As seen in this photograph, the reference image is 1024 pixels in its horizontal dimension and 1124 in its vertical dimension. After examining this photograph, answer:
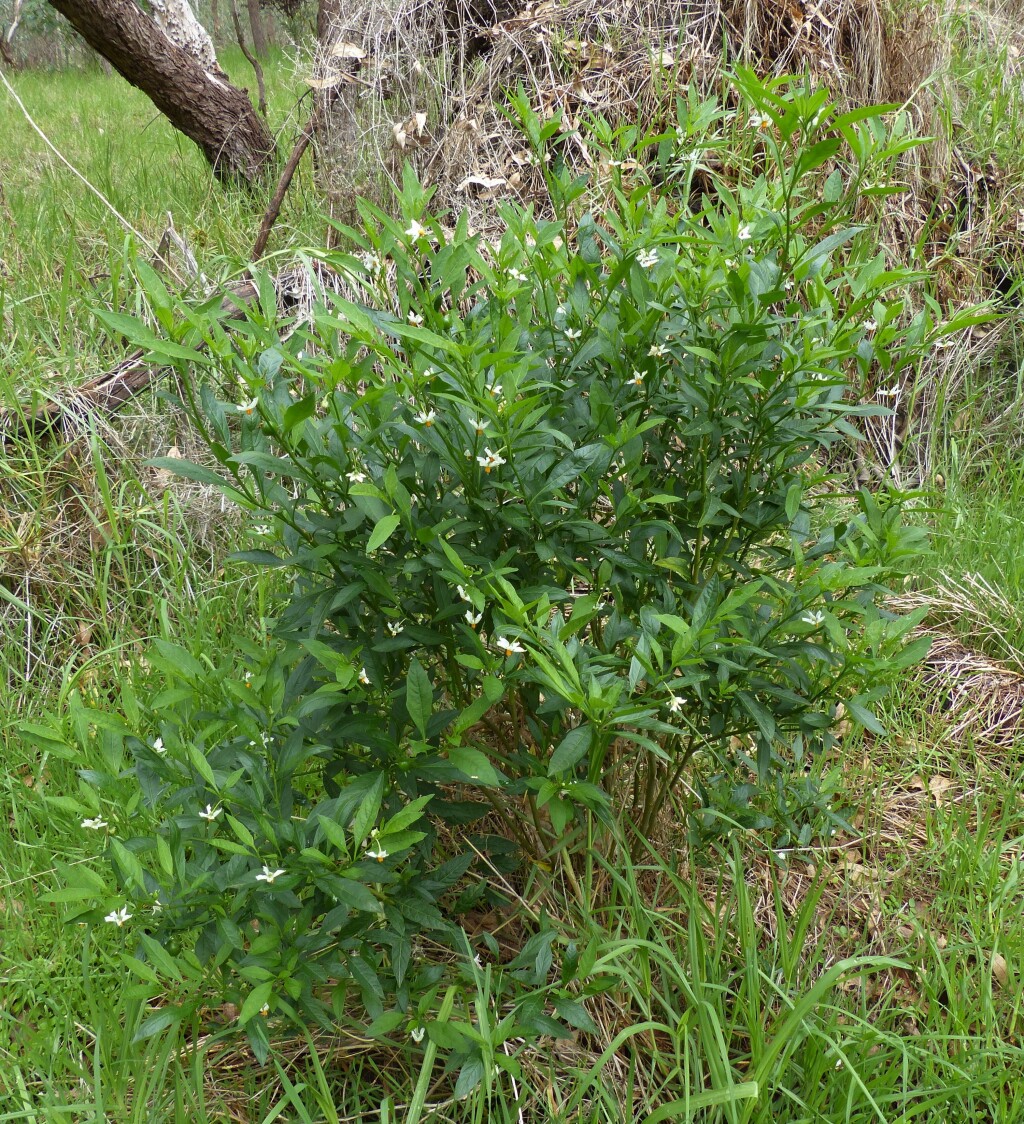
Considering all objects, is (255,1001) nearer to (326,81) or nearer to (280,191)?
(280,191)

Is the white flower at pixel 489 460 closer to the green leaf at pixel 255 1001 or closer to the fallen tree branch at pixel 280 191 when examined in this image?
the green leaf at pixel 255 1001

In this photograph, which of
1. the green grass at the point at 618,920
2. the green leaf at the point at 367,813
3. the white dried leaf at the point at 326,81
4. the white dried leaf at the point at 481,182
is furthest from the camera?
the white dried leaf at the point at 326,81

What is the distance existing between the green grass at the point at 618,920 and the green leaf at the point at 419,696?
17.9 inches

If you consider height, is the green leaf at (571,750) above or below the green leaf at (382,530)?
below

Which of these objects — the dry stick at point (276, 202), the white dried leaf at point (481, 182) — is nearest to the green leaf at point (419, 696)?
the white dried leaf at point (481, 182)

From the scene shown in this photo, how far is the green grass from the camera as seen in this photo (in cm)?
172

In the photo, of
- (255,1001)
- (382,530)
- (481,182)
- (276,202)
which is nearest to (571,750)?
(382,530)

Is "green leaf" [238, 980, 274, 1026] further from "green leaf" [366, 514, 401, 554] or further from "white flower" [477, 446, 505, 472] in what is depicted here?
"white flower" [477, 446, 505, 472]

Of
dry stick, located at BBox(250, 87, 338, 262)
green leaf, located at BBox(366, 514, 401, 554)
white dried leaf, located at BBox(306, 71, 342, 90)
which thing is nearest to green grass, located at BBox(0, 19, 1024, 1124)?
dry stick, located at BBox(250, 87, 338, 262)

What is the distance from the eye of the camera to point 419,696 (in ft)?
5.10

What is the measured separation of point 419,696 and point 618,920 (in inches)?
28.9

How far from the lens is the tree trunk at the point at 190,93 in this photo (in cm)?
452

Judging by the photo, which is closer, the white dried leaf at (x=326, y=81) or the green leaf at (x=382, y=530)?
the green leaf at (x=382, y=530)

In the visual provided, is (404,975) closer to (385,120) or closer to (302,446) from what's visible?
(302,446)
